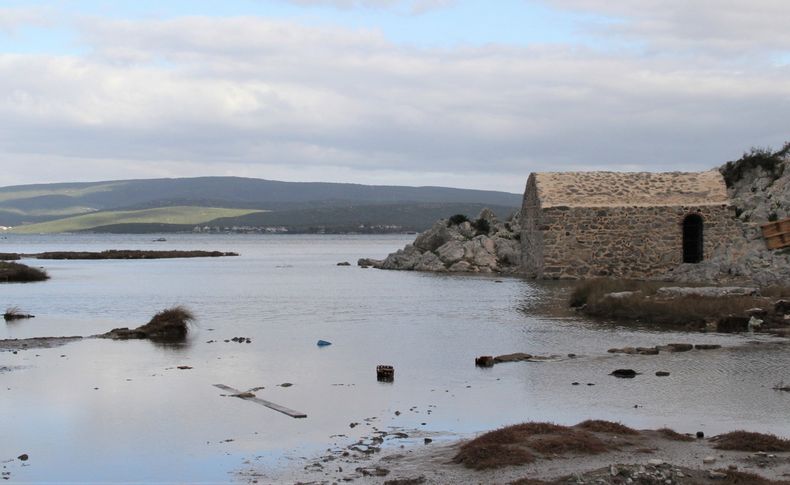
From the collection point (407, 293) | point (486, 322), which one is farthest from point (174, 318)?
point (407, 293)

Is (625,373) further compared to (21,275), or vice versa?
(21,275)

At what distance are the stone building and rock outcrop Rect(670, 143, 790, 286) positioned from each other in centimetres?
124

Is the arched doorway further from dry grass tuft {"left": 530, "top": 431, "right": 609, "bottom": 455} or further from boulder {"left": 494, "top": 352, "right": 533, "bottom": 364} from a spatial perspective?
dry grass tuft {"left": 530, "top": 431, "right": 609, "bottom": 455}

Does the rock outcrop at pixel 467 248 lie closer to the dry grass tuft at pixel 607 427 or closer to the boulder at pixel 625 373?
the boulder at pixel 625 373

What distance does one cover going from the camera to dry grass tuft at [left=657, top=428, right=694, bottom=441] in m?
Answer: 10.6

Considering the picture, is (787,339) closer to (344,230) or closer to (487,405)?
(487,405)

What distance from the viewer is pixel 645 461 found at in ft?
30.8

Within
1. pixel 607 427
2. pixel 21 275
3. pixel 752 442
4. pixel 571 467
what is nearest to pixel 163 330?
pixel 607 427

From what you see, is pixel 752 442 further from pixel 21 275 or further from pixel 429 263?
pixel 21 275

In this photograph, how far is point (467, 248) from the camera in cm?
5041

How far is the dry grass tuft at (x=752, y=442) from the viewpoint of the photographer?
9922mm

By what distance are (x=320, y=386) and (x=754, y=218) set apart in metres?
26.4

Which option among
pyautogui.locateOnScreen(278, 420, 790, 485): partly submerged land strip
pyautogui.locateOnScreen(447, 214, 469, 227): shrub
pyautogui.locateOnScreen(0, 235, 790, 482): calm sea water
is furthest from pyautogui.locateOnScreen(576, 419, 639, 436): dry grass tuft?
pyautogui.locateOnScreen(447, 214, 469, 227): shrub

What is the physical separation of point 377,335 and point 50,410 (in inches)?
395
